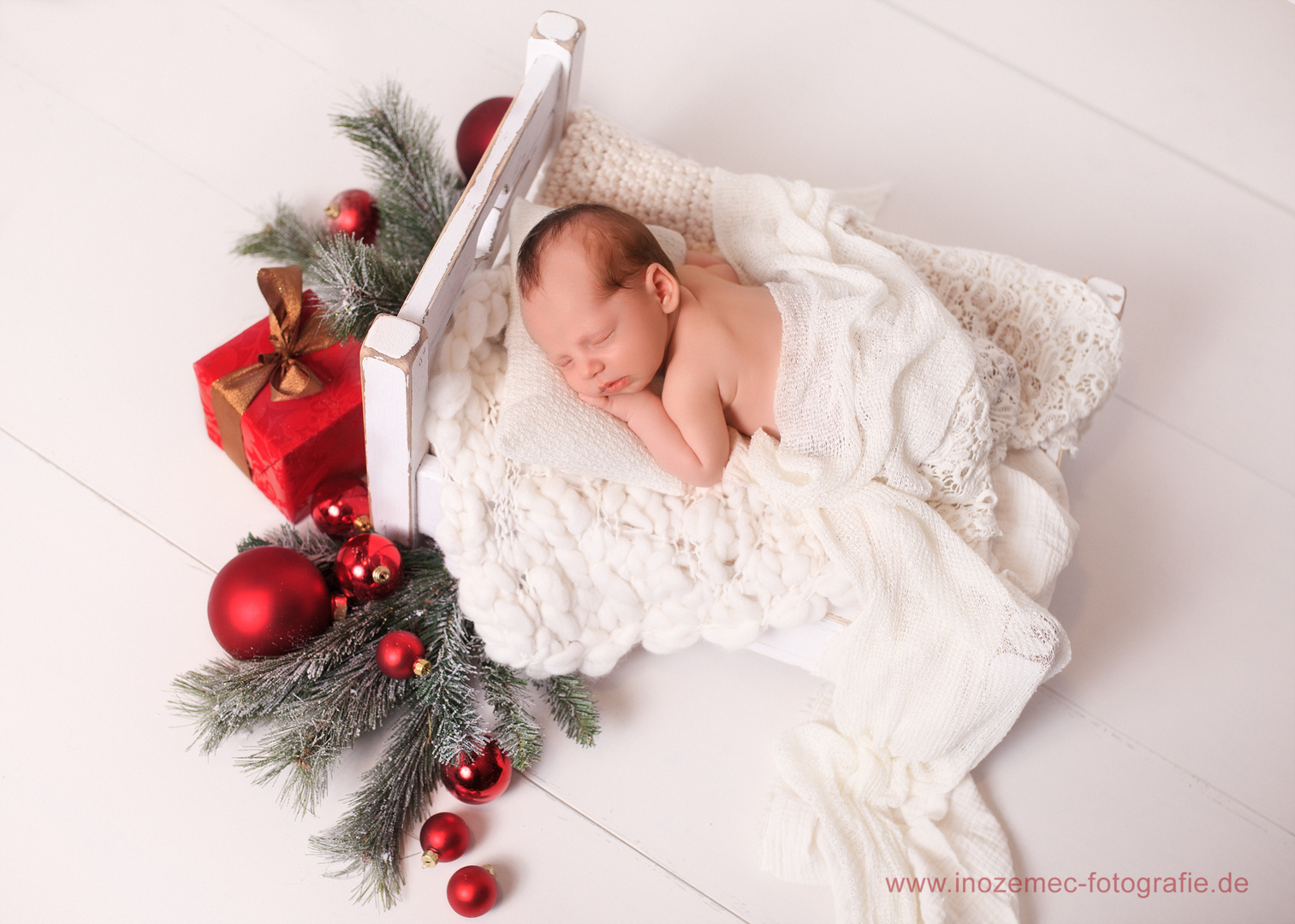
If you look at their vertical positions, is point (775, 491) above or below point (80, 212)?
above

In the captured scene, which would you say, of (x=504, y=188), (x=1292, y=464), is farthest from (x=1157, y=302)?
(x=504, y=188)

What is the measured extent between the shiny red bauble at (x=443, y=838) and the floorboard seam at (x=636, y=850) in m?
0.12

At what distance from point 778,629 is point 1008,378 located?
1.56ft

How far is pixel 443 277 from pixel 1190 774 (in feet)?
4.27

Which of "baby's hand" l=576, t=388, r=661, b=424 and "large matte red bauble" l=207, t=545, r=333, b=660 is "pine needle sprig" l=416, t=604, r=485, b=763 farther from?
"baby's hand" l=576, t=388, r=661, b=424

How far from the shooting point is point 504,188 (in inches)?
47.7

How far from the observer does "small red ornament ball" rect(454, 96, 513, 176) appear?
4.98 ft

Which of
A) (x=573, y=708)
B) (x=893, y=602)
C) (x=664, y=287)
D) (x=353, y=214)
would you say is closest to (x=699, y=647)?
(x=573, y=708)

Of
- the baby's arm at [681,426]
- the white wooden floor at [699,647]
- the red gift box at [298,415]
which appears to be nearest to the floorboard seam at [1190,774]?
the white wooden floor at [699,647]

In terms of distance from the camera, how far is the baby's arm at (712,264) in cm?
133

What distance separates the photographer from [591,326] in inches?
43.4

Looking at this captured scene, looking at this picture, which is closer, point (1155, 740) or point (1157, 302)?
point (1155, 740)

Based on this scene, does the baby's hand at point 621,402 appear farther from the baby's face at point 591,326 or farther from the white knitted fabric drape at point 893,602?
the white knitted fabric drape at point 893,602

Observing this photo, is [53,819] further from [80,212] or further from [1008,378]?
[1008,378]
